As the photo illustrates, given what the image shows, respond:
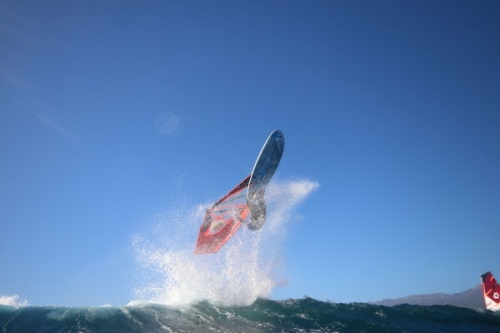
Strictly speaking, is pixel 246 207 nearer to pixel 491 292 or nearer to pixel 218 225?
pixel 218 225

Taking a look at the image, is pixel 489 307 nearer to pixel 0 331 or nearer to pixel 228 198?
pixel 228 198

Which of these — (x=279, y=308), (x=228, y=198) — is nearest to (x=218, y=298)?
(x=279, y=308)

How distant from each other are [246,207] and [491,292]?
2120 cm

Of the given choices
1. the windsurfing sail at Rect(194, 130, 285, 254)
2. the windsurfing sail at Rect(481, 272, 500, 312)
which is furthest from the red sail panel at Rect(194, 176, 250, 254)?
the windsurfing sail at Rect(481, 272, 500, 312)

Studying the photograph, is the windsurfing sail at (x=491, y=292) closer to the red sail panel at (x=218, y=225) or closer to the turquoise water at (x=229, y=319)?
the turquoise water at (x=229, y=319)

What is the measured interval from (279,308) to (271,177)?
974 centimetres

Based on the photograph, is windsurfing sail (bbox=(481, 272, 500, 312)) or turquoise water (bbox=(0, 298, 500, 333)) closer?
turquoise water (bbox=(0, 298, 500, 333))

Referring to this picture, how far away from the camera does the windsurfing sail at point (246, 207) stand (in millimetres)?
20984

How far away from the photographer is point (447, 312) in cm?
2208

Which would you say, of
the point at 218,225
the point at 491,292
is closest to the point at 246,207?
the point at 218,225

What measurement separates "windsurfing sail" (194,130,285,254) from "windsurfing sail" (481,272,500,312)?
19.3m

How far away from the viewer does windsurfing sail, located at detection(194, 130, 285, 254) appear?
Result: 68.8 feet

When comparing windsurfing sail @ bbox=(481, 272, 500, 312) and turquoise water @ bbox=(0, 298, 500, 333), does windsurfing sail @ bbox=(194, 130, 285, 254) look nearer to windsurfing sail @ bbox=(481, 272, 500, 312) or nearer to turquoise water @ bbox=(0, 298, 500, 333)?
turquoise water @ bbox=(0, 298, 500, 333)

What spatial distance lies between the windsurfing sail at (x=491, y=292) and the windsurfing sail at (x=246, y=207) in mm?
19332
